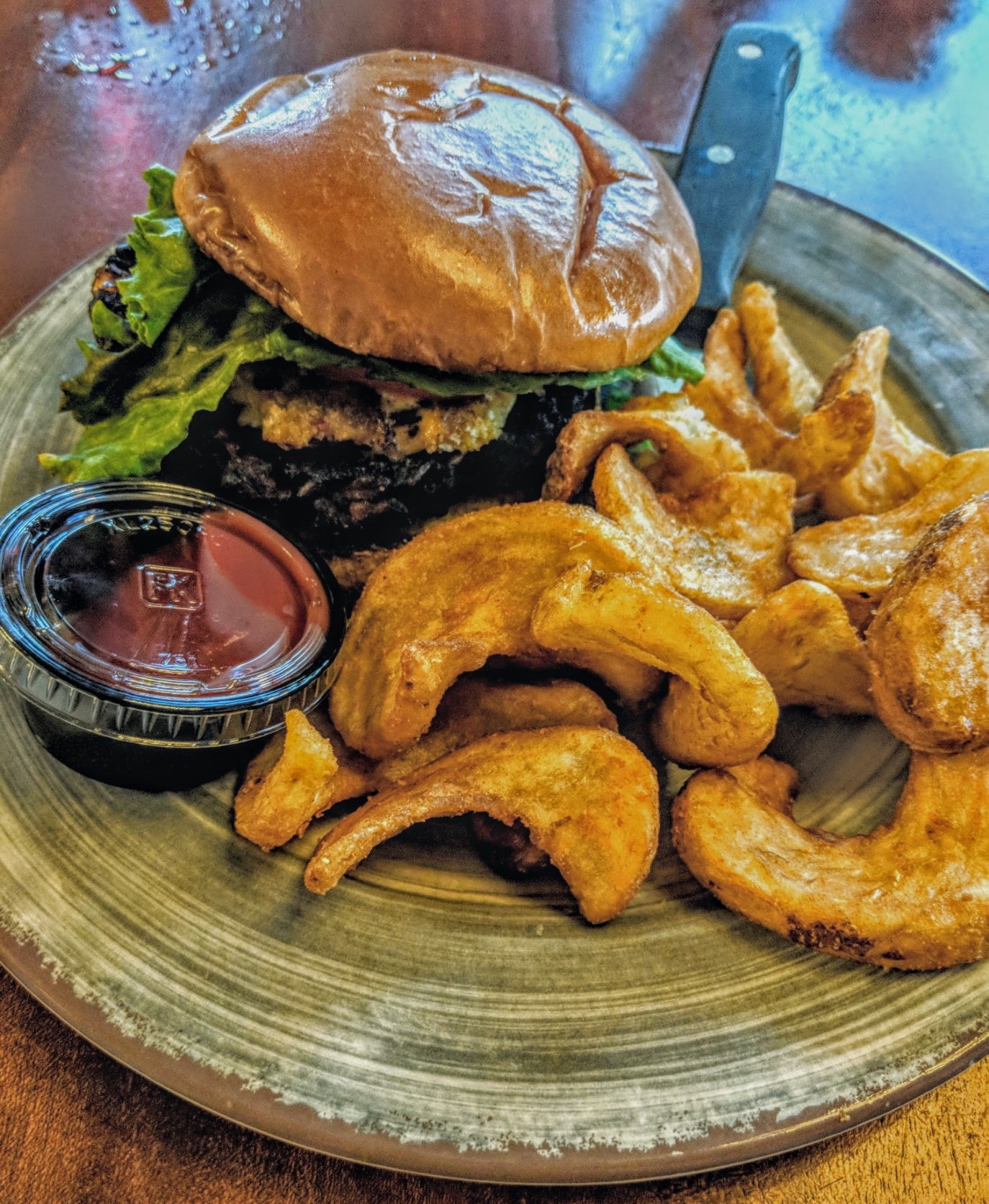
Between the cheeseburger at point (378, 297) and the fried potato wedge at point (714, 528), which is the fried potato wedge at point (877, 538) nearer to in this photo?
the fried potato wedge at point (714, 528)

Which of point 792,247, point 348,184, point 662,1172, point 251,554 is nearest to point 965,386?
point 792,247

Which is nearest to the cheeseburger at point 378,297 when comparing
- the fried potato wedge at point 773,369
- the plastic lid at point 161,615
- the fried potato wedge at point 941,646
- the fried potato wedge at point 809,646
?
the plastic lid at point 161,615

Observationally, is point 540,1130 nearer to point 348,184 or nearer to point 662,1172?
point 662,1172

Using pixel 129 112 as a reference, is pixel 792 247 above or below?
above

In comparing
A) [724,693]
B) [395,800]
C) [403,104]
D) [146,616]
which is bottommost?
[395,800]

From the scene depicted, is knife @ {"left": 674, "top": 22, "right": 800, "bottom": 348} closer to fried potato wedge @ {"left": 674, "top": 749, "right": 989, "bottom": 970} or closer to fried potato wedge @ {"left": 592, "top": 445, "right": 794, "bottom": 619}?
fried potato wedge @ {"left": 592, "top": 445, "right": 794, "bottom": 619}

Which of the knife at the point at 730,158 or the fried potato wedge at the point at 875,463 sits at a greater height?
the knife at the point at 730,158
